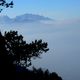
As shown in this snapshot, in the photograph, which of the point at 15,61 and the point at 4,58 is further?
the point at 15,61

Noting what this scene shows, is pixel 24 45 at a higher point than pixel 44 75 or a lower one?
higher

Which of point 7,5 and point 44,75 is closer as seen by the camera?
point 7,5

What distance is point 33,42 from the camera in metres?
38.3

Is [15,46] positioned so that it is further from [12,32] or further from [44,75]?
[44,75]

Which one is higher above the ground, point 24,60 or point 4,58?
point 24,60

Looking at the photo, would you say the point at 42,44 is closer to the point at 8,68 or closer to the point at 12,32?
the point at 12,32

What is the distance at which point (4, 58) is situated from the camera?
31.6 metres

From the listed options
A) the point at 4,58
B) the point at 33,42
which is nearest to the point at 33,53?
the point at 33,42

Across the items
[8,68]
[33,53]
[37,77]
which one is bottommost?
[8,68]

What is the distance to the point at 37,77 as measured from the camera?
3738cm

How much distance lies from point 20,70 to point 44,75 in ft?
9.15

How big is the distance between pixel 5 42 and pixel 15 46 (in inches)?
66.0

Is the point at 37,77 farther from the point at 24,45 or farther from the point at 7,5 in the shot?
the point at 7,5

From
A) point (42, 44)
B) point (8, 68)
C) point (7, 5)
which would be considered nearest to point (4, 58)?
point (8, 68)
